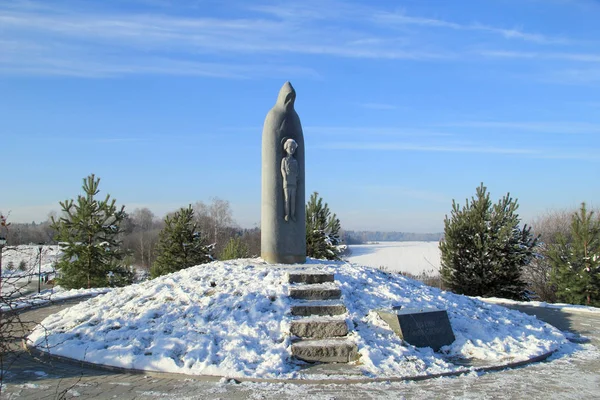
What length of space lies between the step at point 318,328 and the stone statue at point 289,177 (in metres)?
4.06

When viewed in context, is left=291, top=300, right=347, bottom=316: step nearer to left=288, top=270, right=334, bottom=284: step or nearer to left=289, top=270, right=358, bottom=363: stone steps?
left=289, top=270, right=358, bottom=363: stone steps

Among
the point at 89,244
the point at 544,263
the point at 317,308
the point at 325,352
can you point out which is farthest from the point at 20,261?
the point at 544,263

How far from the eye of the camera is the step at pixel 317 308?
9.24 metres

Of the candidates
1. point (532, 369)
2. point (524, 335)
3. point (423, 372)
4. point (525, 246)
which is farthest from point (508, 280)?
point (423, 372)

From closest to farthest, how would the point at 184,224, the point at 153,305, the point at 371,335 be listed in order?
1. the point at 371,335
2. the point at 153,305
3. the point at 184,224

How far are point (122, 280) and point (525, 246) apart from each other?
15.8 meters

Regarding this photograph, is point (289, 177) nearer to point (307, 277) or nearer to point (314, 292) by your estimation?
point (307, 277)

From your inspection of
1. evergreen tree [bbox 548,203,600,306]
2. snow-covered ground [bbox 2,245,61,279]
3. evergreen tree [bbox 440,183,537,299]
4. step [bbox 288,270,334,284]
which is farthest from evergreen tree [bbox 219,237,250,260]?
snow-covered ground [bbox 2,245,61,279]

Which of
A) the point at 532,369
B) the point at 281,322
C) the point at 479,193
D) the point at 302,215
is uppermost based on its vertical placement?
the point at 479,193

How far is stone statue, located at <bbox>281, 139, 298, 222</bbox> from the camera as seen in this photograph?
12320 millimetres

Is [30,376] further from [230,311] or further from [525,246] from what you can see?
[525,246]

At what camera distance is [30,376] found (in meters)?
7.27

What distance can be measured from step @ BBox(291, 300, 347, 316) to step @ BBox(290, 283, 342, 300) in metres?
0.31

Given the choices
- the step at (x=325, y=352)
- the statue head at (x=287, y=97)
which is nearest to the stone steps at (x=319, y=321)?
the step at (x=325, y=352)
